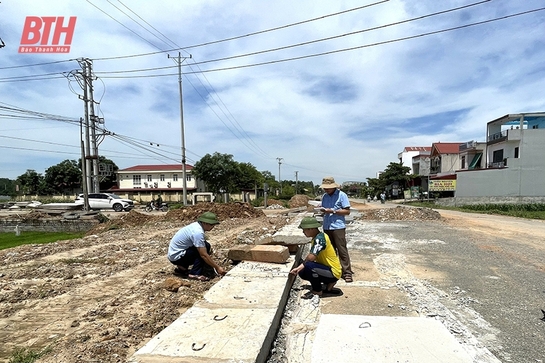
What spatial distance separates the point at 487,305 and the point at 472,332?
984mm

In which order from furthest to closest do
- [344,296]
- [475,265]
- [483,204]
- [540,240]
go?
[483,204], [540,240], [475,265], [344,296]

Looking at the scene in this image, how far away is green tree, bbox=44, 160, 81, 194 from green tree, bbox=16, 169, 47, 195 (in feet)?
9.41

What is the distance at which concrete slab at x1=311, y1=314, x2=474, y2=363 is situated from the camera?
8.04 feet

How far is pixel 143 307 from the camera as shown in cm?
351

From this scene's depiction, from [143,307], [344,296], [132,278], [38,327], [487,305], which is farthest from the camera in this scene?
[132,278]

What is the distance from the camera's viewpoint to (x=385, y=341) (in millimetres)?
2701

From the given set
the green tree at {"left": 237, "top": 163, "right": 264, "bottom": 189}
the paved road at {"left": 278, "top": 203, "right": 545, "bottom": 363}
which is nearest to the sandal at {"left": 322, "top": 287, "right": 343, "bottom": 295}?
the paved road at {"left": 278, "top": 203, "right": 545, "bottom": 363}

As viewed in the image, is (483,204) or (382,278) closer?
(382,278)

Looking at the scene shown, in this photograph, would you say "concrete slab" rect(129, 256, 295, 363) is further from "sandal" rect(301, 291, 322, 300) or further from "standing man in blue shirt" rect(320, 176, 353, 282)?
"standing man in blue shirt" rect(320, 176, 353, 282)

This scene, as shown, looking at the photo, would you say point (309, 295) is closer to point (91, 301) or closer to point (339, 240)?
point (339, 240)

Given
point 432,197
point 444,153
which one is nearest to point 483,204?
point 432,197

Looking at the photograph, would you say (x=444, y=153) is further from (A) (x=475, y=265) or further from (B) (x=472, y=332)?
(B) (x=472, y=332)

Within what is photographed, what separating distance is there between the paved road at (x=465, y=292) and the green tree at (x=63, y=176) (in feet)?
191

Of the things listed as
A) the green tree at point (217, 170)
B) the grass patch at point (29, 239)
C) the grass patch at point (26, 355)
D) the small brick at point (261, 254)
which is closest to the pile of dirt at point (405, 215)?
the small brick at point (261, 254)
